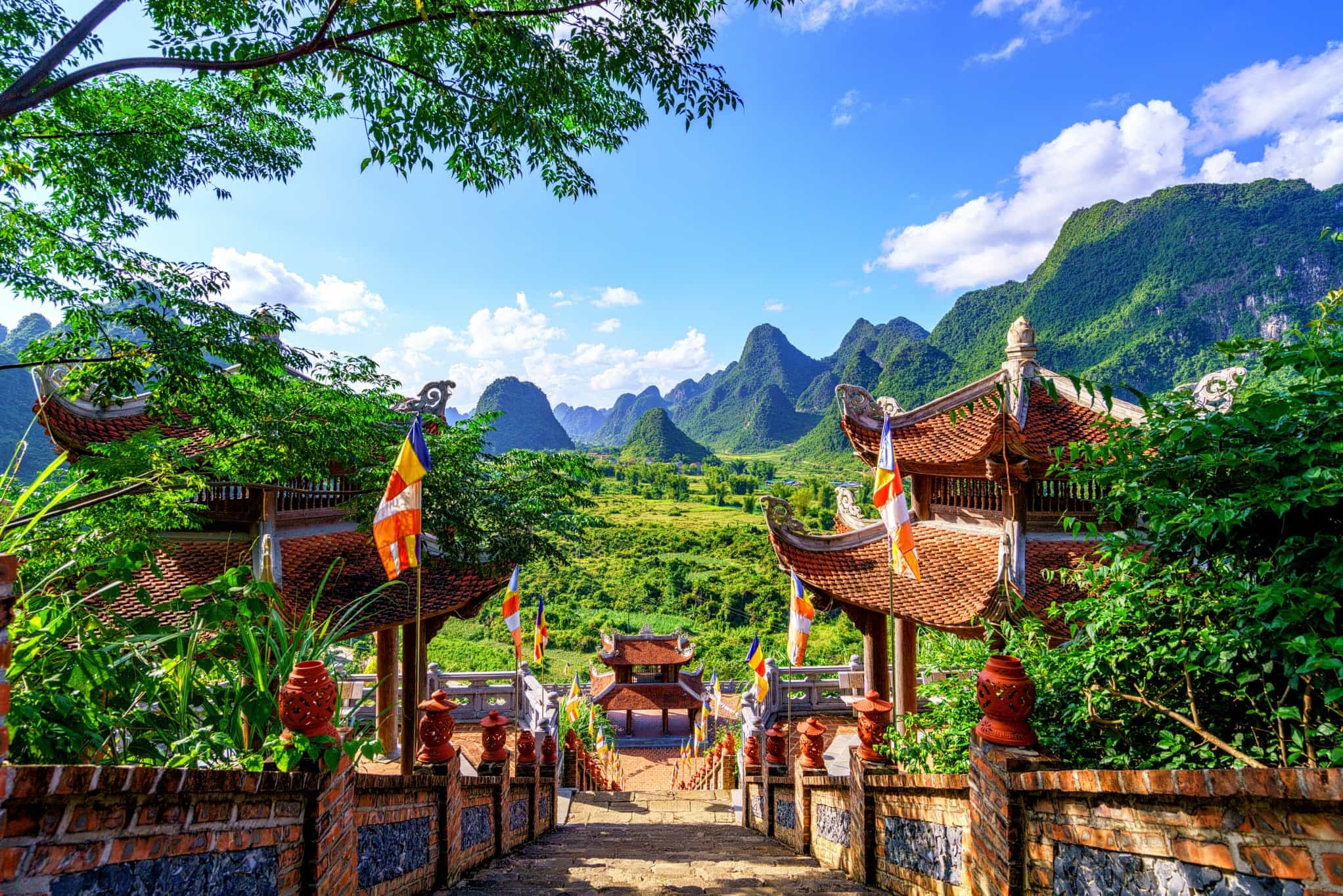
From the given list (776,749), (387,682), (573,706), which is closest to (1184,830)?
(776,749)

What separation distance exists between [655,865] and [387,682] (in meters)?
6.74

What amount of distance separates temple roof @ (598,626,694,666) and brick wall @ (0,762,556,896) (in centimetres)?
1872

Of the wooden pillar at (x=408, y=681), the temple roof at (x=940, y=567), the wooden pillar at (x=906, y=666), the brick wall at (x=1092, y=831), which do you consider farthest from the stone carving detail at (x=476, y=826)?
the wooden pillar at (x=906, y=666)

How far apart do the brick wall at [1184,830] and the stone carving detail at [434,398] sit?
7.74 metres

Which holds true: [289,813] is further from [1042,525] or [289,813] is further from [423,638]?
[1042,525]

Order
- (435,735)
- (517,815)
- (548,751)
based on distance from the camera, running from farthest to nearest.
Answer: (548,751), (517,815), (435,735)

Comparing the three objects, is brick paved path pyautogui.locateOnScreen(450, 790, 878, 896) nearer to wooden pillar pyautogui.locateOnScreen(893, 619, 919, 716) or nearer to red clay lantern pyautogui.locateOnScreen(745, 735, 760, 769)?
red clay lantern pyautogui.locateOnScreen(745, 735, 760, 769)

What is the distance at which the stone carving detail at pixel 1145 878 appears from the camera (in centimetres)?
161

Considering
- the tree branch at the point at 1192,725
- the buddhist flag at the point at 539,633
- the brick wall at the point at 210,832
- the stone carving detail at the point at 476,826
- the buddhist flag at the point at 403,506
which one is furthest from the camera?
the buddhist flag at the point at 539,633

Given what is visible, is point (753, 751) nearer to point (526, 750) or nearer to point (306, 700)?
point (526, 750)

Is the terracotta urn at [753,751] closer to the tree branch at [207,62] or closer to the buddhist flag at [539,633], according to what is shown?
the buddhist flag at [539,633]

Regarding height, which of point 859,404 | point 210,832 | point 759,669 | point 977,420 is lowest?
point 759,669

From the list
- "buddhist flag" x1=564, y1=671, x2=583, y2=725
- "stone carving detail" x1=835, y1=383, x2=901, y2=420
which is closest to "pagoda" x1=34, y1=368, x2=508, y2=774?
"stone carving detail" x1=835, y1=383, x2=901, y2=420

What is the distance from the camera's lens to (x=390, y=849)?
10.9 ft
